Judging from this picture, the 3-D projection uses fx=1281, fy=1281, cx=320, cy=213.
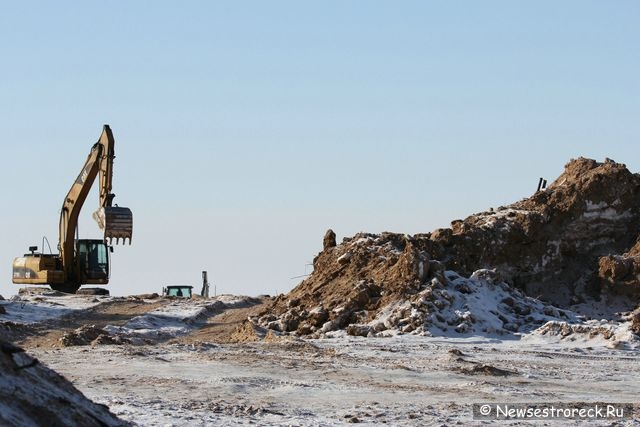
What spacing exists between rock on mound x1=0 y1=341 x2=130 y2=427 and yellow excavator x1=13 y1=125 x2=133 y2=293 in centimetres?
3276

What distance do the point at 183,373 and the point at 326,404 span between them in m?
2.77

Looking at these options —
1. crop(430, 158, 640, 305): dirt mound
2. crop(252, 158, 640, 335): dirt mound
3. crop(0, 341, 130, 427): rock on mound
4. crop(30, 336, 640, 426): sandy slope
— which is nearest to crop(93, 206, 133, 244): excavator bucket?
crop(252, 158, 640, 335): dirt mound

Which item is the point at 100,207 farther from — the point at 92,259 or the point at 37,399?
the point at 37,399

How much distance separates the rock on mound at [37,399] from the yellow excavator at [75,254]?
32763mm

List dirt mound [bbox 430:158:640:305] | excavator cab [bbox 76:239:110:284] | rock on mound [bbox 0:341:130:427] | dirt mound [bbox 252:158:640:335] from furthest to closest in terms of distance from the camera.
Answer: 1. excavator cab [bbox 76:239:110:284]
2. dirt mound [bbox 430:158:640:305]
3. dirt mound [bbox 252:158:640:335]
4. rock on mound [bbox 0:341:130:427]

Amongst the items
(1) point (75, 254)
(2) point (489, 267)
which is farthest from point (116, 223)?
(2) point (489, 267)

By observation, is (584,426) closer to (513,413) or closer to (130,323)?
(513,413)

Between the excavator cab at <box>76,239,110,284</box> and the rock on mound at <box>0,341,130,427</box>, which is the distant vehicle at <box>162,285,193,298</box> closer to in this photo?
the excavator cab at <box>76,239,110,284</box>

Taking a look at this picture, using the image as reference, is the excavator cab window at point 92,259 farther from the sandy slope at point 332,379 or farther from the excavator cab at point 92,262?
the sandy slope at point 332,379

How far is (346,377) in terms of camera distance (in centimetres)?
1581

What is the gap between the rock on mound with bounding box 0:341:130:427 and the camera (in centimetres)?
892

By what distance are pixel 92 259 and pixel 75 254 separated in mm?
623

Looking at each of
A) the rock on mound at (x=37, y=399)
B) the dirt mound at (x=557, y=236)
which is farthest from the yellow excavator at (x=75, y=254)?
the rock on mound at (x=37, y=399)

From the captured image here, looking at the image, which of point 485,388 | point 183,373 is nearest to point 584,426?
point 485,388
